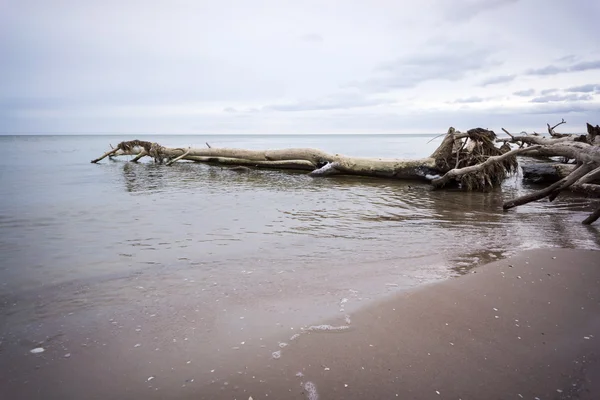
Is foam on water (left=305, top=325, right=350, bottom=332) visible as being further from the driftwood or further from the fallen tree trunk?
the fallen tree trunk

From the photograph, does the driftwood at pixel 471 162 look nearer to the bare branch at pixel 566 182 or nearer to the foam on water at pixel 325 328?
the bare branch at pixel 566 182

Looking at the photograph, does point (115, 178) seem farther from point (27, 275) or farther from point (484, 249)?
point (484, 249)

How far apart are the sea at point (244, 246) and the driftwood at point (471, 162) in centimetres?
87

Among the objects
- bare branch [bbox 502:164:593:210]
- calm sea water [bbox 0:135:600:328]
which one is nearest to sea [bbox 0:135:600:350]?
calm sea water [bbox 0:135:600:328]

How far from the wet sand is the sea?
0.73 feet

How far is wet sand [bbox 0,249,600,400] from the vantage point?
2234 millimetres

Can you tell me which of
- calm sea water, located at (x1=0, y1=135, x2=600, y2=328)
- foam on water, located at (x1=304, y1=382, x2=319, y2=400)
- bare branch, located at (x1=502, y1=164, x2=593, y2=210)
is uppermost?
bare branch, located at (x1=502, y1=164, x2=593, y2=210)

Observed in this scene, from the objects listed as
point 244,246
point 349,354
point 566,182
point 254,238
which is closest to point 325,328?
point 349,354

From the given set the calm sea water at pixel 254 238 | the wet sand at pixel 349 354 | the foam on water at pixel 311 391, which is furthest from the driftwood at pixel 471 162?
the foam on water at pixel 311 391

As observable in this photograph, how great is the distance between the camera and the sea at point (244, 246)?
3.54 m

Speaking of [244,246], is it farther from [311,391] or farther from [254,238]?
[311,391]

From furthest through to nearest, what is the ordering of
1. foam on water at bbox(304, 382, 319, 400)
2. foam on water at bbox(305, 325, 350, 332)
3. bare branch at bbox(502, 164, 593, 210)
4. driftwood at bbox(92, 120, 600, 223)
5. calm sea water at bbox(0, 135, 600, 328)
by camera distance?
driftwood at bbox(92, 120, 600, 223) < bare branch at bbox(502, 164, 593, 210) < calm sea water at bbox(0, 135, 600, 328) < foam on water at bbox(305, 325, 350, 332) < foam on water at bbox(304, 382, 319, 400)

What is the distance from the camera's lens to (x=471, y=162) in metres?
12.7

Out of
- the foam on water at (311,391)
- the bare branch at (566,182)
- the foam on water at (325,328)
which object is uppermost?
the bare branch at (566,182)
